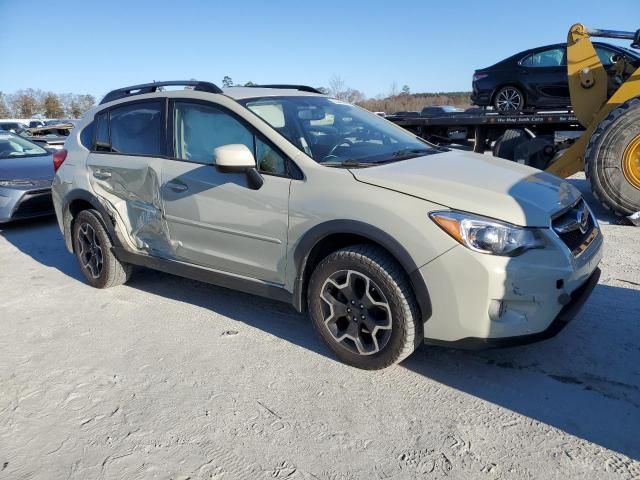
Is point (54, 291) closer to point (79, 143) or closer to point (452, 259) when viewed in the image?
point (79, 143)

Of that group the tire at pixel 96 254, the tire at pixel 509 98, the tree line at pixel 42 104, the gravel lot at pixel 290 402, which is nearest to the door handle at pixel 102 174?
the tire at pixel 96 254

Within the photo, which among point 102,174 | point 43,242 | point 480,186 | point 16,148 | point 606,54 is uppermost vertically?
point 606,54

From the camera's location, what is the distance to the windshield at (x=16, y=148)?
8875 millimetres

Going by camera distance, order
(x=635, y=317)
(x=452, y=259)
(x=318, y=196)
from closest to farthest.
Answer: (x=452, y=259), (x=318, y=196), (x=635, y=317)

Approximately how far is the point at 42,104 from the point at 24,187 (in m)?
66.1

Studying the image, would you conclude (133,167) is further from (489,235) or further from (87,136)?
(489,235)

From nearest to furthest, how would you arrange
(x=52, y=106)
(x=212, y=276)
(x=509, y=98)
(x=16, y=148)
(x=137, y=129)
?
1. (x=212, y=276)
2. (x=137, y=129)
3. (x=16, y=148)
4. (x=509, y=98)
5. (x=52, y=106)

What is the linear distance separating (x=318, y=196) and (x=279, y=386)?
1.15 meters

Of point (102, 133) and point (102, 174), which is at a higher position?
point (102, 133)

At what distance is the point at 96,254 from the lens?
16.1 feet

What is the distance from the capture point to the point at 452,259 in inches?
108

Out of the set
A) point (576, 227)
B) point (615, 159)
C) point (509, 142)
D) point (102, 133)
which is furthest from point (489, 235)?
point (509, 142)

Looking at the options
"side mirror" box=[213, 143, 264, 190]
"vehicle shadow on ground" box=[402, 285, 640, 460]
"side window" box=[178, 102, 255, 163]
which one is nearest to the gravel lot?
"vehicle shadow on ground" box=[402, 285, 640, 460]

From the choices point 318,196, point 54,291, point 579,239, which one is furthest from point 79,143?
point 579,239
